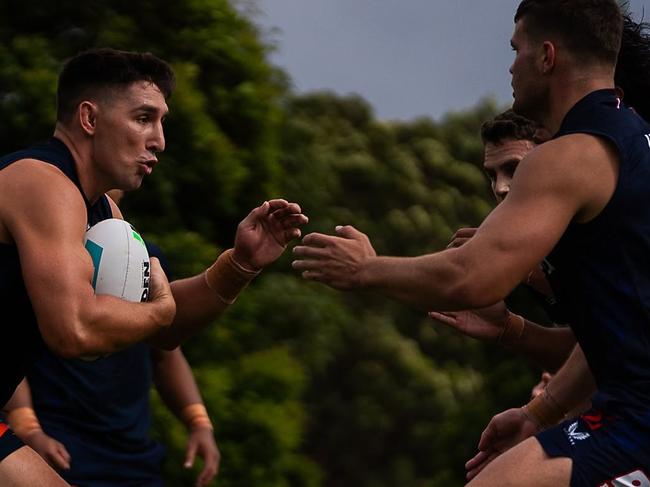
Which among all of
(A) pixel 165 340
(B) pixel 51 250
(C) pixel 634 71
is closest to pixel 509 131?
(C) pixel 634 71

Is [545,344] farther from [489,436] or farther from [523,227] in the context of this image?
[523,227]

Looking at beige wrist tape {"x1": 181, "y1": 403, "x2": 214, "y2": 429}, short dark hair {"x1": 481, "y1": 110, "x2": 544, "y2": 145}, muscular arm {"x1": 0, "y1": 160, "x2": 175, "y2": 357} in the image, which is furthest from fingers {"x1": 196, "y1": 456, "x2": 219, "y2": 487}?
muscular arm {"x1": 0, "y1": 160, "x2": 175, "y2": 357}

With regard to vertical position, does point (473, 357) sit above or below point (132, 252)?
above

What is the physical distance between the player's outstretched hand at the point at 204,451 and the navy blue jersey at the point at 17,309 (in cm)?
204

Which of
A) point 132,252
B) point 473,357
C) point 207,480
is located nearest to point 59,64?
point 207,480

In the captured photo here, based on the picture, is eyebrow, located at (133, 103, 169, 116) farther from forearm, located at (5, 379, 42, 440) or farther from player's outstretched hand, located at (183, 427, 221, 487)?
player's outstretched hand, located at (183, 427, 221, 487)

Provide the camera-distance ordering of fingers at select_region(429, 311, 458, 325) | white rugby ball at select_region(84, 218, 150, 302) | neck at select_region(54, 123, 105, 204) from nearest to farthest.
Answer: white rugby ball at select_region(84, 218, 150, 302), neck at select_region(54, 123, 105, 204), fingers at select_region(429, 311, 458, 325)

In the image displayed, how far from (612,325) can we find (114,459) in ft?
9.51

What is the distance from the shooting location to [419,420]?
16.7m

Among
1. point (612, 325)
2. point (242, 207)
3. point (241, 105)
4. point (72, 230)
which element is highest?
point (241, 105)

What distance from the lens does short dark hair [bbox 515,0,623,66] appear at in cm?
466

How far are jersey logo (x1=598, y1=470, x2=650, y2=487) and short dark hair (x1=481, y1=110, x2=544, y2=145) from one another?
2.07 m

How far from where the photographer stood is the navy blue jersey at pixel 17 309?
4.80 meters

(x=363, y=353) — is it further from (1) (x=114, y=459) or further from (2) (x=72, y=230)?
(2) (x=72, y=230)
